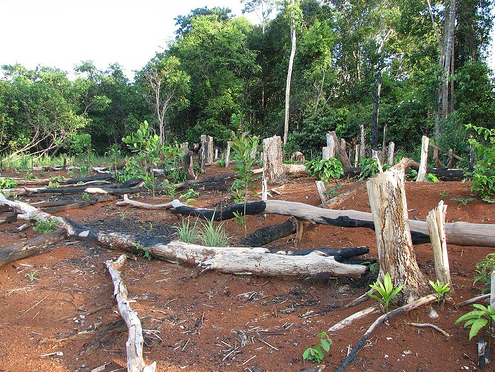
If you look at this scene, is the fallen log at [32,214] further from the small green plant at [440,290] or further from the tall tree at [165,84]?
the tall tree at [165,84]

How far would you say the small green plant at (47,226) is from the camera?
211 inches

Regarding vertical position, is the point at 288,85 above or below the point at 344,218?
above

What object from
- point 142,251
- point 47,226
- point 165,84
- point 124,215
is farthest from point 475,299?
point 165,84

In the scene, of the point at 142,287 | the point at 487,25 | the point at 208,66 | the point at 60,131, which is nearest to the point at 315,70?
the point at 208,66

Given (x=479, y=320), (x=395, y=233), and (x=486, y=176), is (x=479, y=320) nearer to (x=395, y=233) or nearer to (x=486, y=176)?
(x=395, y=233)

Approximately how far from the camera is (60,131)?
16359mm

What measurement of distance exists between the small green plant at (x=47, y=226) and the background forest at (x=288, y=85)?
31.1 feet

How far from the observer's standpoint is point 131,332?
8.11 ft

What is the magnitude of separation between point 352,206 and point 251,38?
23.1m

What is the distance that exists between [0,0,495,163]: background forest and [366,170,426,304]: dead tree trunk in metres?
11.2

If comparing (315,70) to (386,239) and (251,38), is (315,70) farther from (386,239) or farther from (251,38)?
(386,239)

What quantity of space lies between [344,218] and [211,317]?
1989mm

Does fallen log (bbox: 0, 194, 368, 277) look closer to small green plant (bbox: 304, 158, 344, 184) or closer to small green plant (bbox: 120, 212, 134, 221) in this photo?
small green plant (bbox: 120, 212, 134, 221)

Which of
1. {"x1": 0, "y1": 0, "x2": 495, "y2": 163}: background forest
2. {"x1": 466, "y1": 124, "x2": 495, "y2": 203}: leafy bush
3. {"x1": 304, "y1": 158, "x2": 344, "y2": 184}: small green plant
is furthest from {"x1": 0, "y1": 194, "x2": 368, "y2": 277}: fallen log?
{"x1": 0, "y1": 0, "x2": 495, "y2": 163}: background forest
